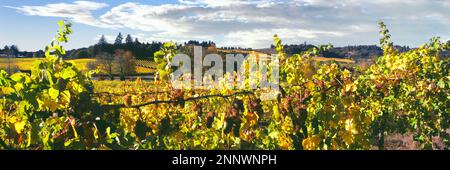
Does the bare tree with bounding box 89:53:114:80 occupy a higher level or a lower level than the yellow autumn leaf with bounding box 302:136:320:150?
lower

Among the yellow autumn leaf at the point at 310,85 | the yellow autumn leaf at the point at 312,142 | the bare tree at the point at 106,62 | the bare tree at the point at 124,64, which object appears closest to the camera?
the yellow autumn leaf at the point at 312,142

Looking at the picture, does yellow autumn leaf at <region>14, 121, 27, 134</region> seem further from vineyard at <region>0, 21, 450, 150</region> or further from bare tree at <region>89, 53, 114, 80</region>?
bare tree at <region>89, 53, 114, 80</region>

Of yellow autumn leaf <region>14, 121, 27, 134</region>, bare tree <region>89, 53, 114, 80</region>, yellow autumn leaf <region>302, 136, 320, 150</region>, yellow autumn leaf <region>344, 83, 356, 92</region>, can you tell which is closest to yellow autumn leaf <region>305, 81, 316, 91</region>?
yellow autumn leaf <region>344, 83, 356, 92</region>

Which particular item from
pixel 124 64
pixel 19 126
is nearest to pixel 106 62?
pixel 124 64

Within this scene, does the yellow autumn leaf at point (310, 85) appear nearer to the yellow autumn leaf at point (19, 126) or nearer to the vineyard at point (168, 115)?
the vineyard at point (168, 115)

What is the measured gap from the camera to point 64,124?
273 centimetres

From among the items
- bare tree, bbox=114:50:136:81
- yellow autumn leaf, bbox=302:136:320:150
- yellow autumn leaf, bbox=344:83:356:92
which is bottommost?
bare tree, bbox=114:50:136:81

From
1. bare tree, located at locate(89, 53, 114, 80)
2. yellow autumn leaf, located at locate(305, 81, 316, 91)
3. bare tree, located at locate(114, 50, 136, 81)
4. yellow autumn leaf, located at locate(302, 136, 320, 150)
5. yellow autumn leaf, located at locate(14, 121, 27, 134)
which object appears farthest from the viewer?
bare tree, located at locate(89, 53, 114, 80)

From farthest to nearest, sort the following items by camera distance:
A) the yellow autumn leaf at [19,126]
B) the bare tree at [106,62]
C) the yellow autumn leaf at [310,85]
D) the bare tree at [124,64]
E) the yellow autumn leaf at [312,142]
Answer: the bare tree at [106,62] < the bare tree at [124,64] < the yellow autumn leaf at [310,85] < the yellow autumn leaf at [312,142] < the yellow autumn leaf at [19,126]

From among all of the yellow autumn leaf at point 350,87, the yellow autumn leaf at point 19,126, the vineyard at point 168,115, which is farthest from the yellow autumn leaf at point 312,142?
the yellow autumn leaf at point 19,126

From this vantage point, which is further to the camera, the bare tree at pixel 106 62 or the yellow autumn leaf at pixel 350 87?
the bare tree at pixel 106 62

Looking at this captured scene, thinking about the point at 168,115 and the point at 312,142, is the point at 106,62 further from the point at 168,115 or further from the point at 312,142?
the point at 312,142
